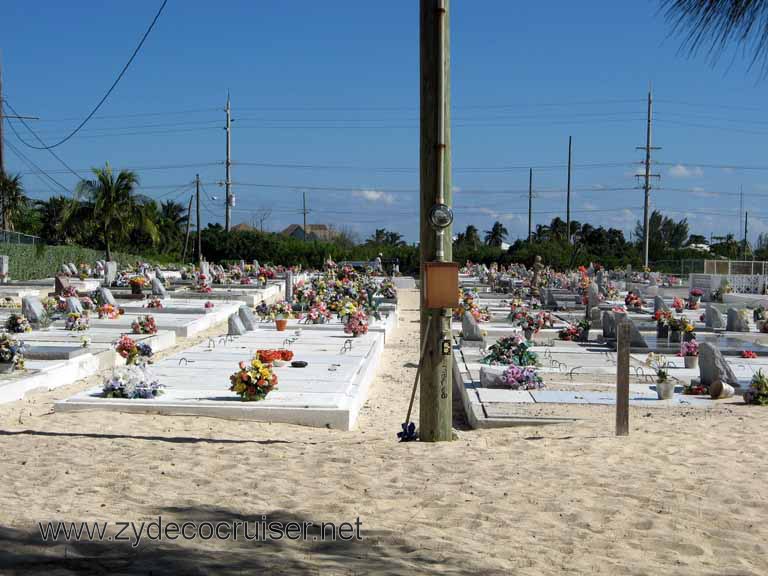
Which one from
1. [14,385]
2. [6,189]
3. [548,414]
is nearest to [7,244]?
[6,189]

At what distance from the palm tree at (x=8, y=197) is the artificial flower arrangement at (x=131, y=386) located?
34.8 m

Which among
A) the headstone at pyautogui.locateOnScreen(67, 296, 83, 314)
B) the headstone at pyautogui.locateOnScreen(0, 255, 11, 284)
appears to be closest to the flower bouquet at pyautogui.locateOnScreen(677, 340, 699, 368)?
the headstone at pyautogui.locateOnScreen(67, 296, 83, 314)

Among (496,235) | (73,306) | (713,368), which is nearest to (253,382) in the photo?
(713,368)

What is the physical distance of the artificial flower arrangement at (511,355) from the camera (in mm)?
13234

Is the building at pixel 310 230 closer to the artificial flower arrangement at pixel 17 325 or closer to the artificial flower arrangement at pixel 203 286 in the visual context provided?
the artificial flower arrangement at pixel 203 286

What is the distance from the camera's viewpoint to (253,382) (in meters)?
9.77

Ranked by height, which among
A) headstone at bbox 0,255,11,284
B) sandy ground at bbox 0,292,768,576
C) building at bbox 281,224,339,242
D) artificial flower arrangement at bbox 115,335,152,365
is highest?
building at bbox 281,224,339,242

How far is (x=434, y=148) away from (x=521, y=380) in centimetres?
454

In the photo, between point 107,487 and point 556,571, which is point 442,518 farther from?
point 107,487

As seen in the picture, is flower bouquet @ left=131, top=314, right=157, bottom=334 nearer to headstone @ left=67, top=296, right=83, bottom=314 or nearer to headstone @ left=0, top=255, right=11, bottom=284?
headstone @ left=67, top=296, right=83, bottom=314

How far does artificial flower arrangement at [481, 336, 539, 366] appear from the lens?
13234mm

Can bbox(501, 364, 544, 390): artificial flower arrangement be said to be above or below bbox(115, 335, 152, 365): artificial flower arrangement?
below

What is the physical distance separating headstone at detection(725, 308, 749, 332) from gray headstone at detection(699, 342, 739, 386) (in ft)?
33.7

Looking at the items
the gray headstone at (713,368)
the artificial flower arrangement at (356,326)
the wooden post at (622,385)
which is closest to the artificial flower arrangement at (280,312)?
the artificial flower arrangement at (356,326)
